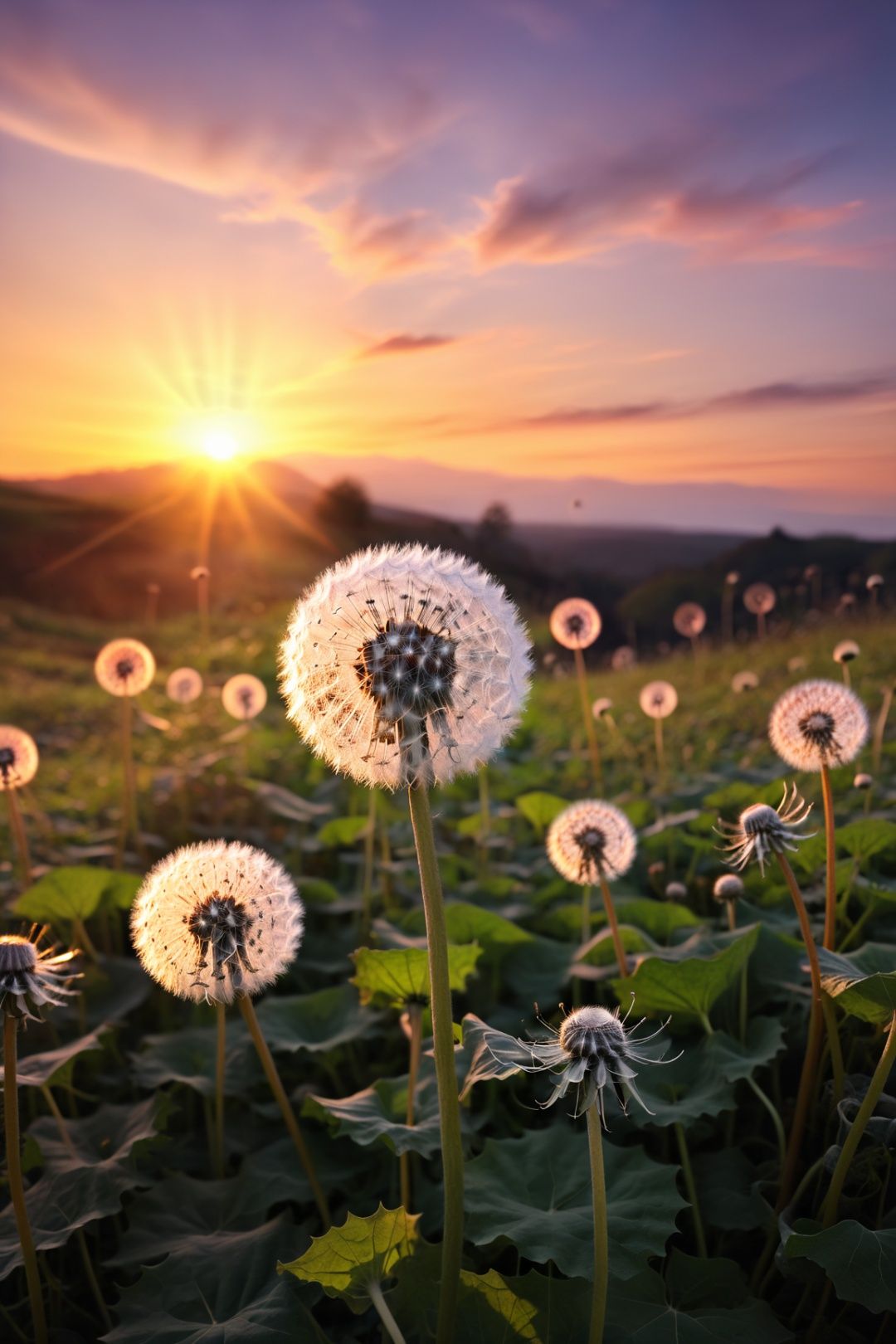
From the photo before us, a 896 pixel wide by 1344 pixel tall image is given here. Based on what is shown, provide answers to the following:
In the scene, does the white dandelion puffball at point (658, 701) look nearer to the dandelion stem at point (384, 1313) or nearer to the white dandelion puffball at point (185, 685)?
the white dandelion puffball at point (185, 685)

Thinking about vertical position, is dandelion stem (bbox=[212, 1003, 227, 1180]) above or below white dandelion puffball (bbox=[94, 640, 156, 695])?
below

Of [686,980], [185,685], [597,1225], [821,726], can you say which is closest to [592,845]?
[686,980]

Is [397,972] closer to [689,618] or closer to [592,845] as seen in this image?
[592,845]

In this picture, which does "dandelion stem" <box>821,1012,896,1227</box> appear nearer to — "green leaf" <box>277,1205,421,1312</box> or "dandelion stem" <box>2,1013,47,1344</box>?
"green leaf" <box>277,1205,421,1312</box>

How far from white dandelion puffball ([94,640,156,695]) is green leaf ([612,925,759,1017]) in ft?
11.2

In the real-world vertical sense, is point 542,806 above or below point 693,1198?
above

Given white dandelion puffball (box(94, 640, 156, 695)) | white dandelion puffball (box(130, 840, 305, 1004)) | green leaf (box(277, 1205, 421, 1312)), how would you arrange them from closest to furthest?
green leaf (box(277, 1205, 421, 1312)), white dandelion puffball (box(130, 840, 305, 1004)), white dandelion puffball (box(94, 640, 156, 695))

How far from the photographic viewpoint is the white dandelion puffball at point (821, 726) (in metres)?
3.39

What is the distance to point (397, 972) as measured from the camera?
125 inches

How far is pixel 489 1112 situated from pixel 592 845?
1.07m

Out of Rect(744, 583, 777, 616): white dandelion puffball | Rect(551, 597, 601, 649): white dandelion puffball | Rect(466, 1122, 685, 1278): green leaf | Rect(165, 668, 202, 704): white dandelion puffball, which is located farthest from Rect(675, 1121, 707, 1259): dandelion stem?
Rect(744, 583, 777, 616): white dandelion puffball

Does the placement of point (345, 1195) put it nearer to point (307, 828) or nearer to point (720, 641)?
point (307, 828)

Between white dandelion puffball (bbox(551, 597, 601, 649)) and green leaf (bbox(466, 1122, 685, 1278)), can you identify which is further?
white dandelion puffball (bbox(551, 597, 601, 649))

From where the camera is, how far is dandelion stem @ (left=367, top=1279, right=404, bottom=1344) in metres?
2.42
